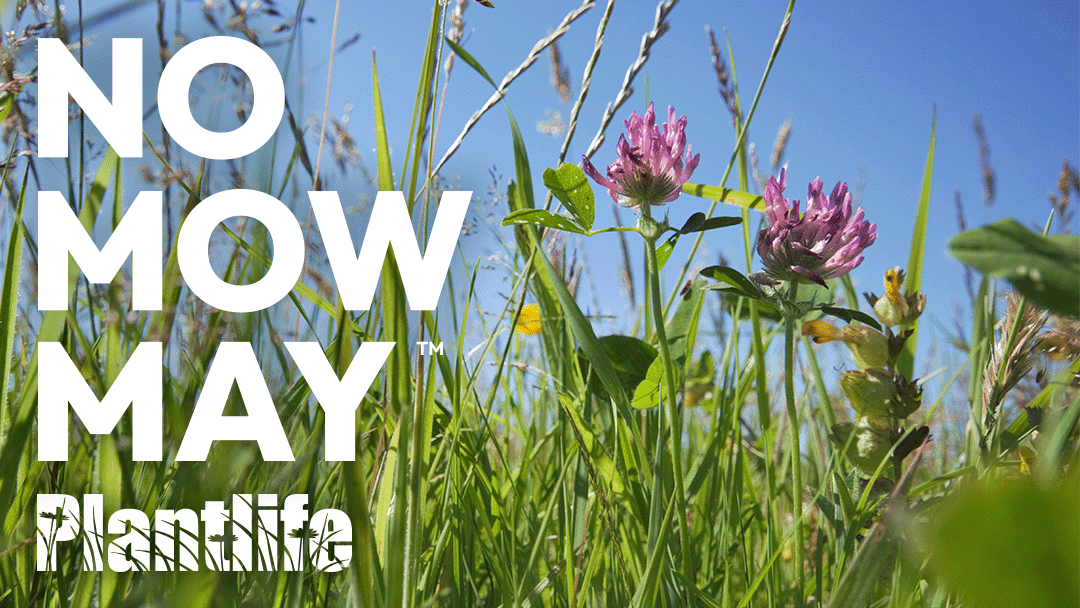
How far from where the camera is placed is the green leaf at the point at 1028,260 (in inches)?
13.1

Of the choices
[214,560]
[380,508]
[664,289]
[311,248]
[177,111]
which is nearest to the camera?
[214,560]

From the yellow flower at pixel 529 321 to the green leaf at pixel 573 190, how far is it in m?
0.37

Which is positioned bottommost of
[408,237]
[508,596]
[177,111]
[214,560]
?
[508,596]

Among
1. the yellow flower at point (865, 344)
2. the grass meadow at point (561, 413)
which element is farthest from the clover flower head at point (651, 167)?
the yellow flower at point (865, 344)

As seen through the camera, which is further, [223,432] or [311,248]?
[311,248]

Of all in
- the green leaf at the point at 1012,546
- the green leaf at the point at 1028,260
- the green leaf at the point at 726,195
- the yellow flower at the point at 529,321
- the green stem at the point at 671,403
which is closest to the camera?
the green leaf at the point at 1012,546

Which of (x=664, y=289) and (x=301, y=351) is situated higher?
(x=664, y=289)

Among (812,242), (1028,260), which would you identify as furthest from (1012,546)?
(812,242)

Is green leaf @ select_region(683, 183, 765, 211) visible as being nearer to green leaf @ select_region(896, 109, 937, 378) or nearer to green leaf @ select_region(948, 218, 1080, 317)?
green leaf @ select_region(896, 109, 937, 378)

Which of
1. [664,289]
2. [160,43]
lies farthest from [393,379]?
[664,289]

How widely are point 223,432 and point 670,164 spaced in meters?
0.48

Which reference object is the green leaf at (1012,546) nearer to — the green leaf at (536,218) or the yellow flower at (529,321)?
the green leaf at (536,218)

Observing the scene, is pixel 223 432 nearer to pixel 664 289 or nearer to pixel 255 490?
pixel 255 490

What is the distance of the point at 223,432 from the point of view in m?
0.61
